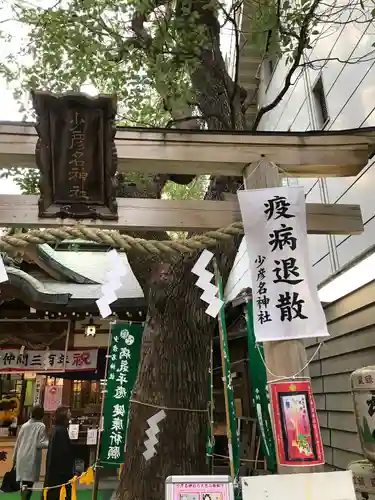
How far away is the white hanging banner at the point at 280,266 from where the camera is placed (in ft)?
11.0

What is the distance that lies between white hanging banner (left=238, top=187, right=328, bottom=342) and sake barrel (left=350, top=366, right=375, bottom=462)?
82 cm

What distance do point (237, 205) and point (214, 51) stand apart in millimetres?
3744

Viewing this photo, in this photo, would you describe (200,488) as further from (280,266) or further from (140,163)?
(140,163)

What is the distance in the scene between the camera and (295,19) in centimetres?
602

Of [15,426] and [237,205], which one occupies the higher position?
[237,205]

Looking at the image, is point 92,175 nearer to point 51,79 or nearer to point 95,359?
point 51,79

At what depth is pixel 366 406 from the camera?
3.74 meters

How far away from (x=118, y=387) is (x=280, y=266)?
506 cm

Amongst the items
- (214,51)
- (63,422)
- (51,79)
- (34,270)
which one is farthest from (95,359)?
(214,51)

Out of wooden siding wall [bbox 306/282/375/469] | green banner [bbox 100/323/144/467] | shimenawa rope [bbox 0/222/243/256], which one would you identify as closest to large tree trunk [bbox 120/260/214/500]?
green banner [bbox 100/323/144/467]

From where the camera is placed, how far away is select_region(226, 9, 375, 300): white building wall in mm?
5402

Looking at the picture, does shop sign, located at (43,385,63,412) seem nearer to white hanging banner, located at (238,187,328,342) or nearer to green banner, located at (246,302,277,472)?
green banner, located at (246,302,277,472)

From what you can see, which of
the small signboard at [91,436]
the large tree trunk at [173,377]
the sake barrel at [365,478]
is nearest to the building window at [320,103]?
the large tree trunk at [173,377]

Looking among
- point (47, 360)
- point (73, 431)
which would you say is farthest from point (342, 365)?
point (47, 360)
